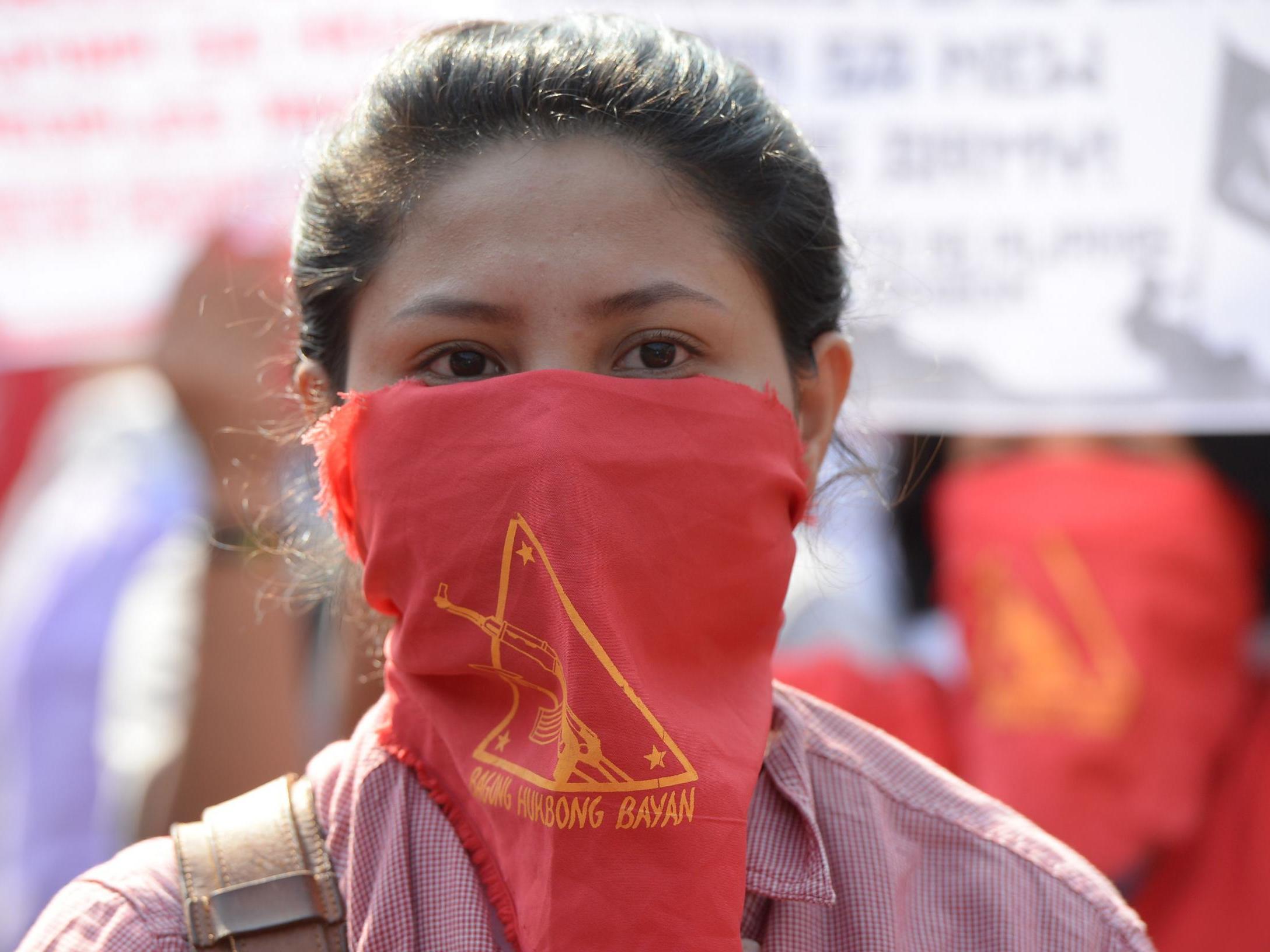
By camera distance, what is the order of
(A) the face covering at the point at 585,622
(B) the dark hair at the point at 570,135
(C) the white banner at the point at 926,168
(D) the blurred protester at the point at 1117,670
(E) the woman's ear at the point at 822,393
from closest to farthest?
(A) the face covering at the point at 585,622 < (B) the dark hair at the point at 570,135 < (E) the woman's ear at the point at 822,393 < (C) the white banner at the point at 926,168 < (D) the blurred protester at the point at 1117,670

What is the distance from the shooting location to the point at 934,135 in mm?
3066

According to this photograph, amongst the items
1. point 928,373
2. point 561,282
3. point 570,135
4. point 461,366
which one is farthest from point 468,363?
point 928,373

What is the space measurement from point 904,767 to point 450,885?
2.00ft

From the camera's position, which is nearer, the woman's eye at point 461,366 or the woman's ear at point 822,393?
the woman's eye at point 461,366

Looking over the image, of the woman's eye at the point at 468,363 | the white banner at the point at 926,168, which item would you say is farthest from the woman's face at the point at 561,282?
the white banner at the point at 926,168

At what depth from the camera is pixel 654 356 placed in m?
1.69

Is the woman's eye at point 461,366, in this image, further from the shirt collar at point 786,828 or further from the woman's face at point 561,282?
the shirt collar at point 786,828

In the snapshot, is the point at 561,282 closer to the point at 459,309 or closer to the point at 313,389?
the point at 459,309

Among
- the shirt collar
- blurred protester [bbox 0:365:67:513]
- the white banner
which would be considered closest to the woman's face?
the shirt collar

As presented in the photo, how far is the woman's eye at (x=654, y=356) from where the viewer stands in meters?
1.68

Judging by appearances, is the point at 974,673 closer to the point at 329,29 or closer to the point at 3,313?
the point at 329,29

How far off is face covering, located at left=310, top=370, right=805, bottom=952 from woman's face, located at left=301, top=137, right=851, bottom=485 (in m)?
0.05

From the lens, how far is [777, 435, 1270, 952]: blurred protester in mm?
3236

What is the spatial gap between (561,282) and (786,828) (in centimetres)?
68
